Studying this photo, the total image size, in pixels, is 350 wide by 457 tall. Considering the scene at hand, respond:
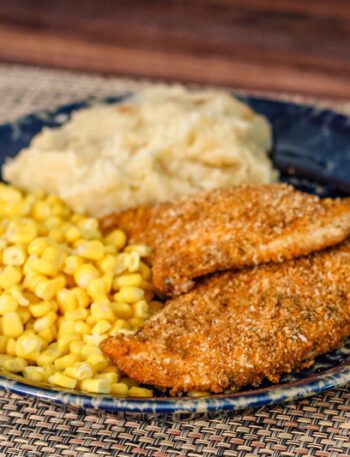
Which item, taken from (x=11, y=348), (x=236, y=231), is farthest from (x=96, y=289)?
(x=236, y=231)

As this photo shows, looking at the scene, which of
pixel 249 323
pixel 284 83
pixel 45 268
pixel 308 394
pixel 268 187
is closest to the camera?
pixel 308 394

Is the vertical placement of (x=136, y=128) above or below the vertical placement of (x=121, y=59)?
above

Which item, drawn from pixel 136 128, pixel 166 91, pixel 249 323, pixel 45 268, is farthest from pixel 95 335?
pixel 166 91

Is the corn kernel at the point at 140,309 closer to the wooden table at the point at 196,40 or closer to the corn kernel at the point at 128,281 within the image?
the corn kernel at the point at 128,281

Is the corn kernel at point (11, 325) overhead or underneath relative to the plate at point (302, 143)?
underneath

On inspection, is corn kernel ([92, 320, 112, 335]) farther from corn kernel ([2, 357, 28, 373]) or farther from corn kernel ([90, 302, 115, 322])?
corn kernel ([2, 357, 28, 373])

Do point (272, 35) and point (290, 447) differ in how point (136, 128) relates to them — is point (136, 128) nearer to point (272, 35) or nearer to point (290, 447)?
point (290, 447)

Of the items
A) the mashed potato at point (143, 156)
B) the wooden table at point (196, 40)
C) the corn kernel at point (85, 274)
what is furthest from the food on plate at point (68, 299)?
the wooden table at point (196, 40)
